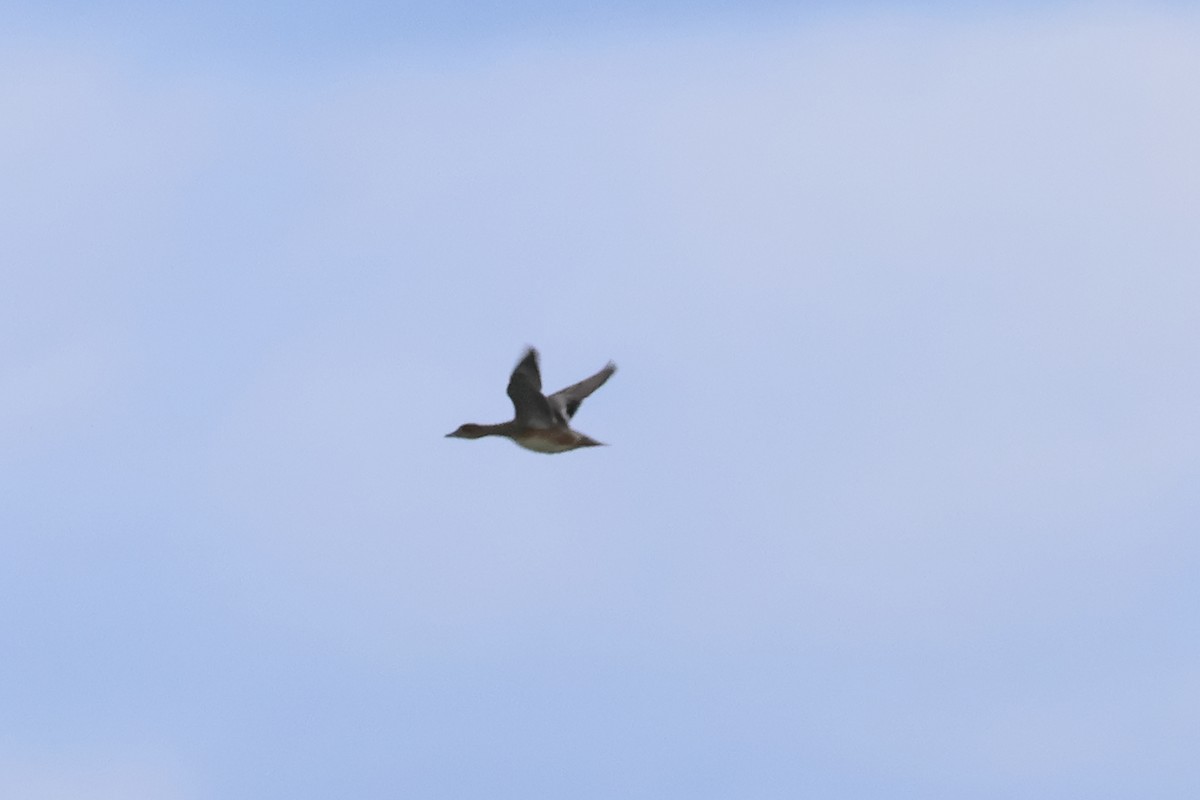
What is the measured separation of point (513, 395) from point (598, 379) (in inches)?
127

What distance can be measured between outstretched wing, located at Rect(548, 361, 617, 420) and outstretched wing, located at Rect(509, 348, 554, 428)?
39 cm

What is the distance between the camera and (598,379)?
229ft

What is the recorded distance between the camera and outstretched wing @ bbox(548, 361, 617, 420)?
68.3m

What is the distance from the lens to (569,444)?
68.2m

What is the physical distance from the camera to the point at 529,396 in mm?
66812

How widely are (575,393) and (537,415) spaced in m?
1.79

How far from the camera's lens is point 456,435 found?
69.9 meters

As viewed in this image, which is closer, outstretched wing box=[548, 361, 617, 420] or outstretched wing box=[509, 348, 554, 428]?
outstretched wing box=[509, 348, 554, 428]

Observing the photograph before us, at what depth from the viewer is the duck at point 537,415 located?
66250 mm

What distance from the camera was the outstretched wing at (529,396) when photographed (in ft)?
216

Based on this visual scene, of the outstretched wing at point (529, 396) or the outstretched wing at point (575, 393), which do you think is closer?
the outstretched wing at point (529, 396)

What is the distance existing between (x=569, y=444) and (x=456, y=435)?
2690 millimetres

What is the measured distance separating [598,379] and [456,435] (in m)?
2.74

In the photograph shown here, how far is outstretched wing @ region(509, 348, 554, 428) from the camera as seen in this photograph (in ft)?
216
